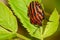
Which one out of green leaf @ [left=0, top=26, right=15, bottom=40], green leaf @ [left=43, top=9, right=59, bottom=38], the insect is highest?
the insect

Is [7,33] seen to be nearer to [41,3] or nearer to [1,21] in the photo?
[1,21]

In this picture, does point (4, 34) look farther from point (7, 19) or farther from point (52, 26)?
point (52, 26)

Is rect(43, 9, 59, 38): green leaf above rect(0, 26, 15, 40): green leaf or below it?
above

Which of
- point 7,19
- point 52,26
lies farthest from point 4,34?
point 52,26

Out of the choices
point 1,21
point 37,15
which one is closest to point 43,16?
point 37,15
